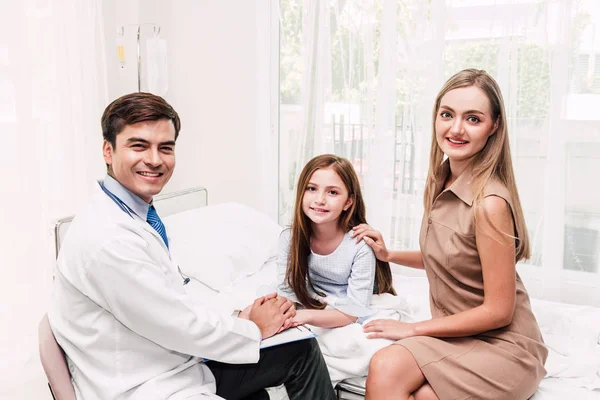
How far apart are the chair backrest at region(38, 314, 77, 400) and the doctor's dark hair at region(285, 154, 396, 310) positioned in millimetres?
844

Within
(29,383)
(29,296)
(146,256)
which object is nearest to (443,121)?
(146,256)

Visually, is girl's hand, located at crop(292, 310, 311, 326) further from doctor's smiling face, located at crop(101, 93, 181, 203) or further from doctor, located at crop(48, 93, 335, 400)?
doctor's smiling face, located at crop(101, 93, 181, 203)

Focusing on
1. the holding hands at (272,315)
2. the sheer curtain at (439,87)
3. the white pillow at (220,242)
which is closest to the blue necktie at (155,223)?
the holding hands at (272,315)

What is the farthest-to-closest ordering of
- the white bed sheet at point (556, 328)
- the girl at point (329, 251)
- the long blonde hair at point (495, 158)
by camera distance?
1. the girl at point (329, 251)
2. the white bed sheet at point (556, 328)
3. the long blonde hair at point (495, 158)

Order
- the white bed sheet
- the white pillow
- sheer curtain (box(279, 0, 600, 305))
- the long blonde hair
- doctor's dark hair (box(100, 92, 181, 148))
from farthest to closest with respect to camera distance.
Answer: sheer curtain (box(279, 0, 600, 305)) < the white pillow < the white bed sheet < the long blonde hair < doctor's dark hair (box(100, 92, 181, 148))

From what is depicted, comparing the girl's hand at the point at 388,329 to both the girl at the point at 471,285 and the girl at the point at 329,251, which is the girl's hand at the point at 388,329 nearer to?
the girl at the point at 471,285

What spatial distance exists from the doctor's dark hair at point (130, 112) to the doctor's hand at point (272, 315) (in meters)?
0.64

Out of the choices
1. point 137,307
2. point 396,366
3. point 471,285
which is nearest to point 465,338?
point 471,285

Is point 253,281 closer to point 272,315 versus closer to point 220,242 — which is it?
point 220,242

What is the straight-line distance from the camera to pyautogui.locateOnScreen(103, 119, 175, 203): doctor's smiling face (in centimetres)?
140

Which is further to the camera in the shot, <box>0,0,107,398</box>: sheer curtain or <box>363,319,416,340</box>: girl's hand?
<box>0,0,107,398</box>: sheer curtain

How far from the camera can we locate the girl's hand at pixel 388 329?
158 centimetres

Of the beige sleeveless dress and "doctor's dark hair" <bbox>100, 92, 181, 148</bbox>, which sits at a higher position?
"doctor's dark hair" <bbox>100, 92, 181, 148</bbox>

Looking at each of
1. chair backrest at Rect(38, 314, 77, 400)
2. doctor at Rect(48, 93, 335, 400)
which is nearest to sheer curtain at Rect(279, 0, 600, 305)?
doctor at Rect(48, 93, 335, 400)
